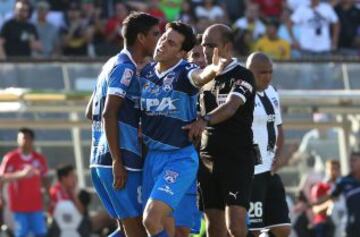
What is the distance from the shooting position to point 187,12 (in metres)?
25.6

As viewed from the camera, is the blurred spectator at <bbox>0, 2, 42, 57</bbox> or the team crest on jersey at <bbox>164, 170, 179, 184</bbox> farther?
the blurred spectator at <bbox>0, 2, 42, 57</bbox>

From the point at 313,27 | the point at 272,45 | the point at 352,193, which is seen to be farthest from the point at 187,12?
the point at 352,193

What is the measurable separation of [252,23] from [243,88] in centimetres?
1271

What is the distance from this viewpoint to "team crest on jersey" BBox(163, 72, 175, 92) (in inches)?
485

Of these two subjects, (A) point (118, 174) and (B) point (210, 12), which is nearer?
(A) point (118, 174)

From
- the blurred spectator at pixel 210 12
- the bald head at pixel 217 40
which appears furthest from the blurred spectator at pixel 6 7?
the bald head at pixel 217 40

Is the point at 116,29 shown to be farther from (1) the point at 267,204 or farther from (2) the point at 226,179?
(2) the point at 226,179

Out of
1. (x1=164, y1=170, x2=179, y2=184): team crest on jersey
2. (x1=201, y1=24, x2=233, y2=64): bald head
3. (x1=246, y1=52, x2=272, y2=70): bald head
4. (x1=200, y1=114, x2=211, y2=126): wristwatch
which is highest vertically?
(x1=201, y1=24, x2=233, y2=64): bald head

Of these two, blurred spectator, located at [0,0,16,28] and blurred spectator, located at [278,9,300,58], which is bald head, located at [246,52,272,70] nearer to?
blurred spectator, located at [278,9,300,58]

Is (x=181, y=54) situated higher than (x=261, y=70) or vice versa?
(x=181, y=54)

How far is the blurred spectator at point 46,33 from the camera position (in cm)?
2464

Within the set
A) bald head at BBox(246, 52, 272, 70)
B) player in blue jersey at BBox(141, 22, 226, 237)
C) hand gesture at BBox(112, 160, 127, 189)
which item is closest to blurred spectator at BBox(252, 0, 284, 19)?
bald head at BBox(246, 52, 272, 70)

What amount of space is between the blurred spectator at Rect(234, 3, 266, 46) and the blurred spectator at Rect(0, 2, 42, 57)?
3.69m

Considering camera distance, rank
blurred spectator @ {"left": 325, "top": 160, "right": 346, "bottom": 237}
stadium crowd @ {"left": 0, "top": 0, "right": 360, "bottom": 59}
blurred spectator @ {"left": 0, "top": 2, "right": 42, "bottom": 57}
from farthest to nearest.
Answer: stadium crowd @ {"left": 0, "top": 0, "right": 360, "bottom": 59} → blurred spectator @ {"left": 0, "top": 2, "right": 42, "bottom": 57} → blurred spectator @ {"left": 325, "top": 160, "right": 346, "bottom": 237}
